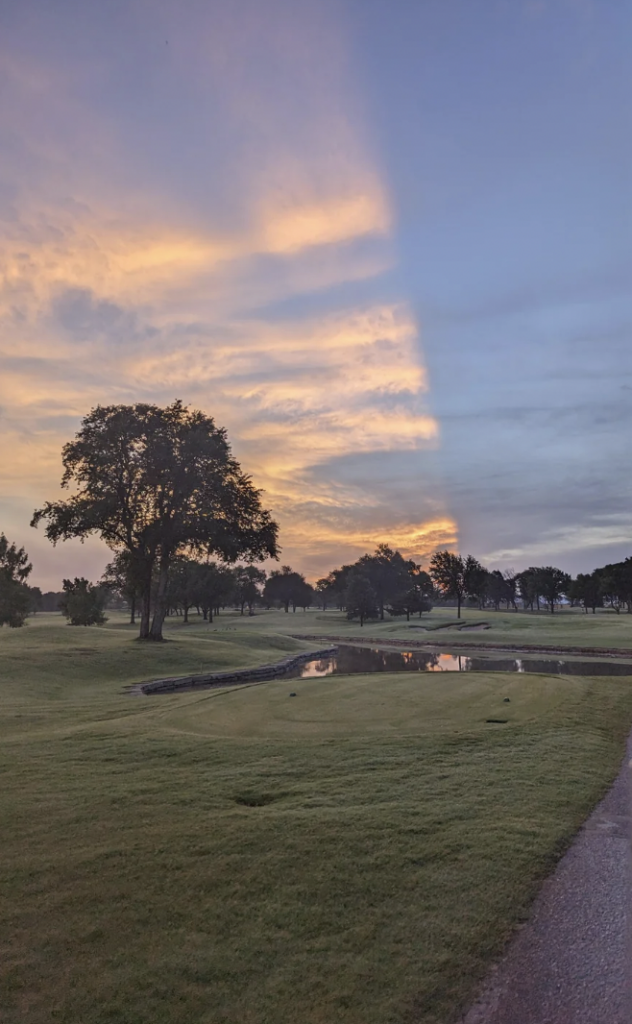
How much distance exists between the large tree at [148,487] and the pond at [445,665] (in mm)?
12448

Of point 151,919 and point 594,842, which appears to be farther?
point 594,842

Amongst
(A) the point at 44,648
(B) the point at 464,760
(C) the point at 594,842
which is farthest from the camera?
(A) the point at 44,648

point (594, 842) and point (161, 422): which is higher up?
point (161, 422)

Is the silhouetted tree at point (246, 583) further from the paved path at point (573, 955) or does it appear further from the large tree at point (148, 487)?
the paved path at point (573, 955)

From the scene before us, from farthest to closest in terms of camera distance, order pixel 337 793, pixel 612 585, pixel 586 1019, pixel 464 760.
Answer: pixel 612 585 → pixel 464 760 → pixel 337 793 → pixel 586 1019

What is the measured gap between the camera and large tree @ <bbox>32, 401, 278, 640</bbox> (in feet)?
141

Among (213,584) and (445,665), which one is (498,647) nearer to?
(445,665)

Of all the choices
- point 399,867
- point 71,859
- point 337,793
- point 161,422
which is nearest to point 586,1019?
point 399,867

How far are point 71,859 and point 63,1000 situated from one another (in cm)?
266

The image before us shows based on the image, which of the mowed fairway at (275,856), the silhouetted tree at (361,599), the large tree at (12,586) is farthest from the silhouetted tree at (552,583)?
the mowed fairway at (275,856)

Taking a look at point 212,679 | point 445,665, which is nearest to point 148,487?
point 212,679

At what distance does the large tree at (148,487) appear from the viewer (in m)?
43.1

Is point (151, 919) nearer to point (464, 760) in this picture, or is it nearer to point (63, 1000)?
point (63, 1000)

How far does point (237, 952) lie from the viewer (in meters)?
5.73
